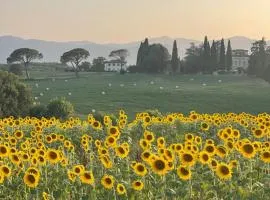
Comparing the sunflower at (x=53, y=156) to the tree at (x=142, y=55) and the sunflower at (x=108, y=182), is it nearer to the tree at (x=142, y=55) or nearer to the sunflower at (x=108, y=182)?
the sunflower at (x=108, y=182)

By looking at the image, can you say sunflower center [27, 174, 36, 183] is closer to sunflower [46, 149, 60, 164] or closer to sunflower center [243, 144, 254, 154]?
sunflower [46, 149, 60, 164]

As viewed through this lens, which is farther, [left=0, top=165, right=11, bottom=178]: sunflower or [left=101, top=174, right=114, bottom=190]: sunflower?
[left=0, top=165, right=11, bottom=178]: sunflower

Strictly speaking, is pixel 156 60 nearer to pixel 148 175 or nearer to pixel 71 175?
pixel 148 175

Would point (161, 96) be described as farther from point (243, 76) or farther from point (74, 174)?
point (74, 174)

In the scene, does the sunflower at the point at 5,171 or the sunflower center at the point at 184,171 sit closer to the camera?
the sunflower center at the point at 184,171

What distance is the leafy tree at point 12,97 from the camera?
40969mm

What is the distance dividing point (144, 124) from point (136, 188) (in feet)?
24.4

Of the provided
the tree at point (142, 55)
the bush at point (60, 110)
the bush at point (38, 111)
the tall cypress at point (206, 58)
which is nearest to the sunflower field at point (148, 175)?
the bush at point (60, 110)

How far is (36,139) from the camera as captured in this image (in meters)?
11.4

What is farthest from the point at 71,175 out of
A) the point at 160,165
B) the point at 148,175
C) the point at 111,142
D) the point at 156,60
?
the point at 156,60

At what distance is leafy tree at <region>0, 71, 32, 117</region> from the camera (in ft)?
134

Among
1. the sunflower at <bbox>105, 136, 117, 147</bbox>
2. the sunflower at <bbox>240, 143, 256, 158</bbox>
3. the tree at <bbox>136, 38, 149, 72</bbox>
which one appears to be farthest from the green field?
the sunflower at <bbox>240, 143, 256, 158</bbox>

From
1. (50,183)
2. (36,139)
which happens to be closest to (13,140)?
(36,139)

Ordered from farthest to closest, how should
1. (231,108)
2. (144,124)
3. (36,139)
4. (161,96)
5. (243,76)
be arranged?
(243,76) < (161,96) < (231,108) < (144,124) < (36,139)
